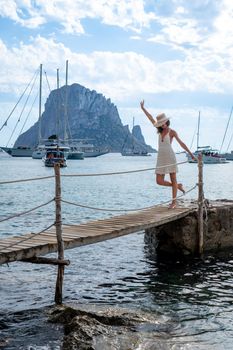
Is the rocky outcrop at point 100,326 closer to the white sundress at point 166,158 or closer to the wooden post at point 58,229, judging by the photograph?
the wooden post at point 58,229

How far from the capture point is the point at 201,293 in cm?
986

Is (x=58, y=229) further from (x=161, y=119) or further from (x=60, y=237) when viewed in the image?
(x=161, y=119)

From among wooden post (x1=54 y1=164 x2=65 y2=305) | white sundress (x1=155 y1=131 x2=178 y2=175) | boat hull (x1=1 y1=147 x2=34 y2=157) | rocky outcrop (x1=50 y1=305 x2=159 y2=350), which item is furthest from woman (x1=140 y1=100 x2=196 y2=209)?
boat hull (x1=1 y1=147 x2=34 y2=157)

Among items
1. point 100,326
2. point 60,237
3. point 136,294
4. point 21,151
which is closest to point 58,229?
point 60,237

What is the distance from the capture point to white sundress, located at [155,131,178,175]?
12195 millimetres

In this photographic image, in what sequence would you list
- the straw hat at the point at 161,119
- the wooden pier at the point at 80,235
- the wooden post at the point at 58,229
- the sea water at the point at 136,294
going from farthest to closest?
the straw hat at the point at 161,119 → the wooden post at the point at 58,229 → the wooden pier at the point at 80,235 → the sea water at the point at 136,294

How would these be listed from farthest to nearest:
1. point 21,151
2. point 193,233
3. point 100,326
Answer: point 21,151, point 193,233, point 100,326

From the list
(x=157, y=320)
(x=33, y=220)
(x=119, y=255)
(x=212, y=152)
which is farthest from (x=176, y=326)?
(x=212, y=152)

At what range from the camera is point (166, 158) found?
12.3 m

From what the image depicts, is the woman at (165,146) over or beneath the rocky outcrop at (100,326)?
over

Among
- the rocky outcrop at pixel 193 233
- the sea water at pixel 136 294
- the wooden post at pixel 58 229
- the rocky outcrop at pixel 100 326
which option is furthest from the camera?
the rocky outcrop at pixel 193 233

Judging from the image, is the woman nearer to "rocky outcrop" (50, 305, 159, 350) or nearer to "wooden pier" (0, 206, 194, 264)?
"wooden pier" (0, 206, 194, 264)

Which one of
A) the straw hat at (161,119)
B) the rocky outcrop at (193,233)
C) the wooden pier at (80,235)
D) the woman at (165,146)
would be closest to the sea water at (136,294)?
the rocky outcrop at (193,233)

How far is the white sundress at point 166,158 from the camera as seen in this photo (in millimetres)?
12195
